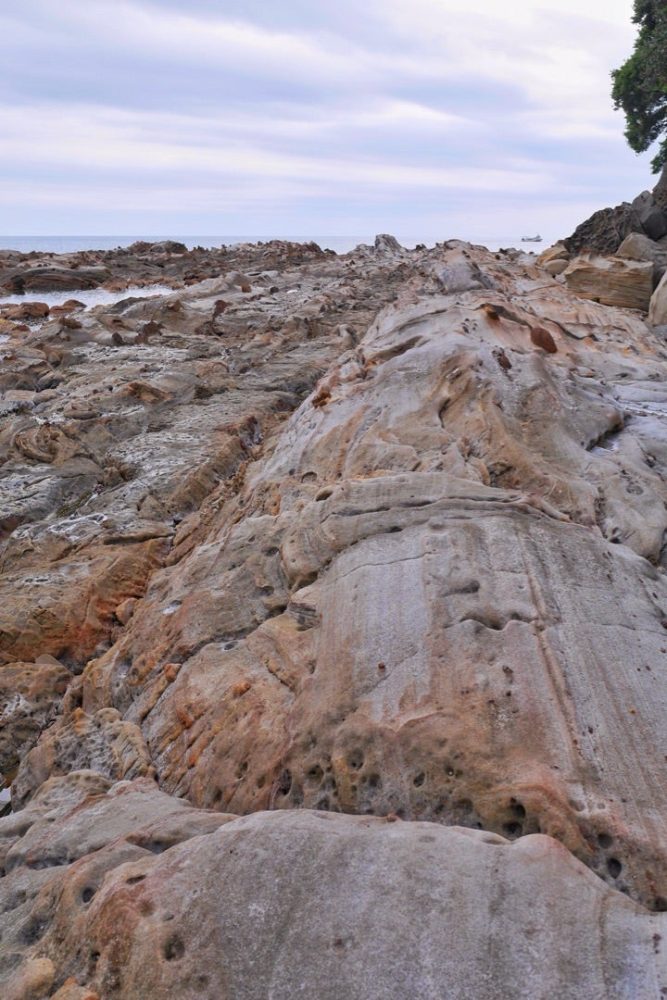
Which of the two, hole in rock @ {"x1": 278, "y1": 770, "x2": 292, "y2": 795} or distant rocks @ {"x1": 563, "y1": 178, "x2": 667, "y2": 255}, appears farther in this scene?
distant rocks @ {"x1": 563, "y1": 178, "x2": 667, "y2": 255}

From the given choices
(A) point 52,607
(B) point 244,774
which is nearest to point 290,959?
(B) point 244,774

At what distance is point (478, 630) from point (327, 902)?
5.75 ft

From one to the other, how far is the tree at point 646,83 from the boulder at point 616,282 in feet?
31.3

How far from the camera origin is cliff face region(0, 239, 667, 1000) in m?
2.81

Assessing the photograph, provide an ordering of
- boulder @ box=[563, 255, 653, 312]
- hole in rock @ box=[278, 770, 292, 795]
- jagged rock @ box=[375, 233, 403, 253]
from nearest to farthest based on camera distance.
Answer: hole in rock @ box=[278, 770, 292, 795] < boulder @ box=[563, 255, 653, 312] < jagged rock @ box=[375, 233, 403, 253]

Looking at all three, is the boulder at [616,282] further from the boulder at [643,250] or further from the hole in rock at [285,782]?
the hole in rock at [285,782]

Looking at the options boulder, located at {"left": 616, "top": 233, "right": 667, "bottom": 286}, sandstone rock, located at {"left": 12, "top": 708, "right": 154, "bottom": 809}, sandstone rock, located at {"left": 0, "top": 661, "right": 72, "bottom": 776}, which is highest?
boulder, located at {"left": 616, "top": 233, "right": 667, "bottom": 286}

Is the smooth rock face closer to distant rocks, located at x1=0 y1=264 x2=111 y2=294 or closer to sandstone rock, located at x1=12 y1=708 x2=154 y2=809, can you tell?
distant rocks, located at x1=0 y1=264 x2=111 y2=294

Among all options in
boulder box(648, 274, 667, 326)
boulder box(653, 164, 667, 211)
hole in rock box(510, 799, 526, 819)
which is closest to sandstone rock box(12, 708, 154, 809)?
hole in rock box(510, 799, 526, 819)

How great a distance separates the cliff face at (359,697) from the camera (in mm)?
2807

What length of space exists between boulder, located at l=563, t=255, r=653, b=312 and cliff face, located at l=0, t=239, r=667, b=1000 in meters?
9.74

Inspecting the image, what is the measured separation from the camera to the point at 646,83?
28922mm

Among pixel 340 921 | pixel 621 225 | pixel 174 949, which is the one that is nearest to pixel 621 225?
pixel 621 225

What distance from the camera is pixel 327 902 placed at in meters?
2.88
